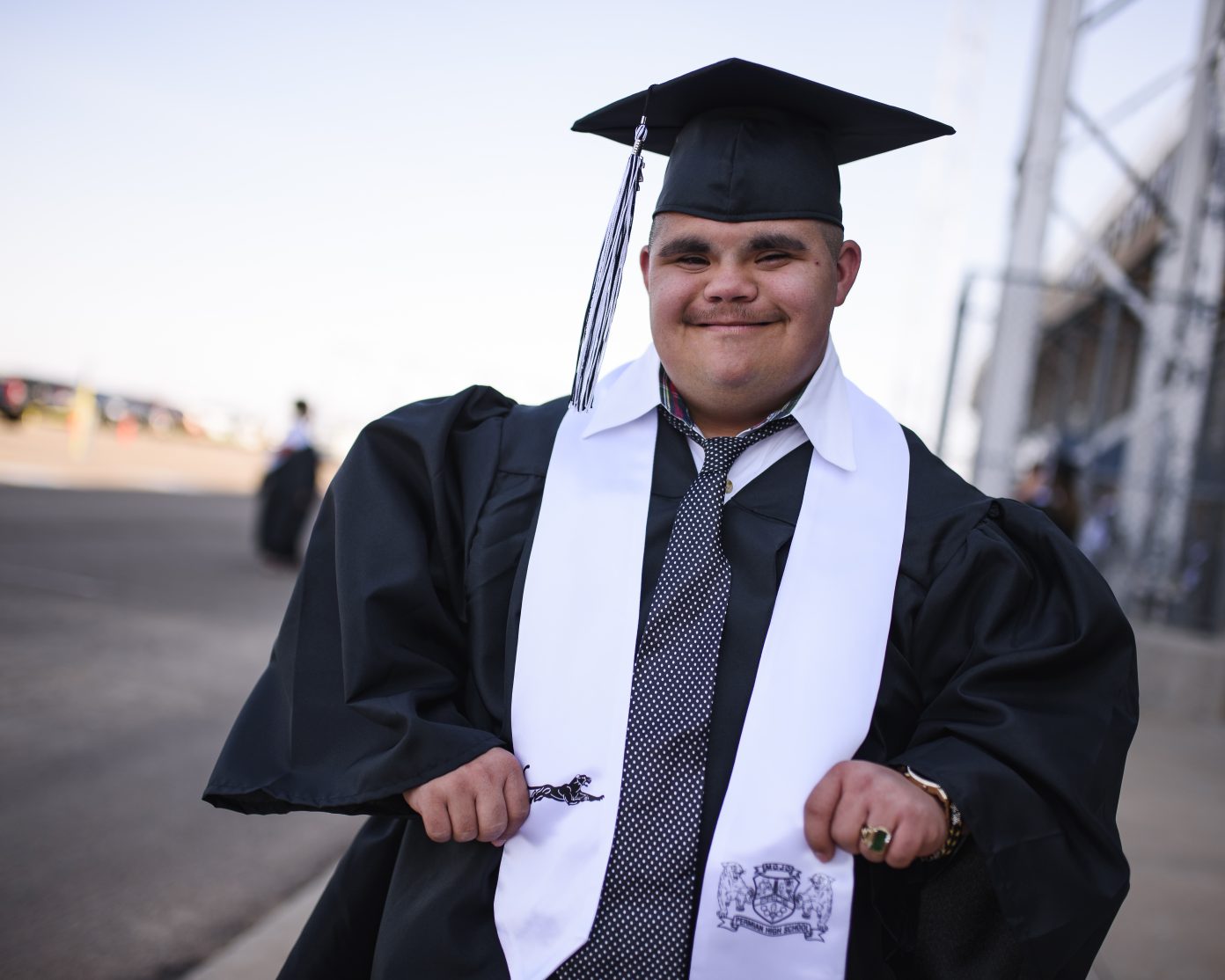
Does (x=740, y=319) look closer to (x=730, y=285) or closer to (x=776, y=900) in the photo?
(x=730, y=285)

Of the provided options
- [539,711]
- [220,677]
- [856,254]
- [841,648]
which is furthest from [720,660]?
[220,677]

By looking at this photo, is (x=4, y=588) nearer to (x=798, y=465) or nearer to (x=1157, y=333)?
(x=798, y=465)

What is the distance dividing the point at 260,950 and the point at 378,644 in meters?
1.52

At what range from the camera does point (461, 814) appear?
149cm

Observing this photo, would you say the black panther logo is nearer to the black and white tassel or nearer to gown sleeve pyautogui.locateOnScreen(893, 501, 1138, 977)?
gown sleeve pyautogui.locateOnScreen(893, 501, 1138, 977)

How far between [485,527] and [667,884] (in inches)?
24.5

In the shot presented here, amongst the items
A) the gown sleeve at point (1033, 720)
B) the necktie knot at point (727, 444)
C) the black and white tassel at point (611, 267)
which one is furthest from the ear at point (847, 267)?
the gown sleeve at point (1033, 720)

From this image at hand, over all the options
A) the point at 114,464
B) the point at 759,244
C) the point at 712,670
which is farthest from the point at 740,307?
the point at 114,464

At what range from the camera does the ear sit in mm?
1856

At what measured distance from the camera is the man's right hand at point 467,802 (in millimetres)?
1486

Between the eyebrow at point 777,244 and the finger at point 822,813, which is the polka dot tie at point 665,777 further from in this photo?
the eyebrow at point 777,244

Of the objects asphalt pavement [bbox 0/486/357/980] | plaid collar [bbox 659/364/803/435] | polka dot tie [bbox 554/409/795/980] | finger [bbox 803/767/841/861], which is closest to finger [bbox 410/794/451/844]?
polka dot tie [bbox 554/409/795/980]

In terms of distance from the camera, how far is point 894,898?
163 cm

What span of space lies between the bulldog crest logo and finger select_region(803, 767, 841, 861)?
5 centimetres
